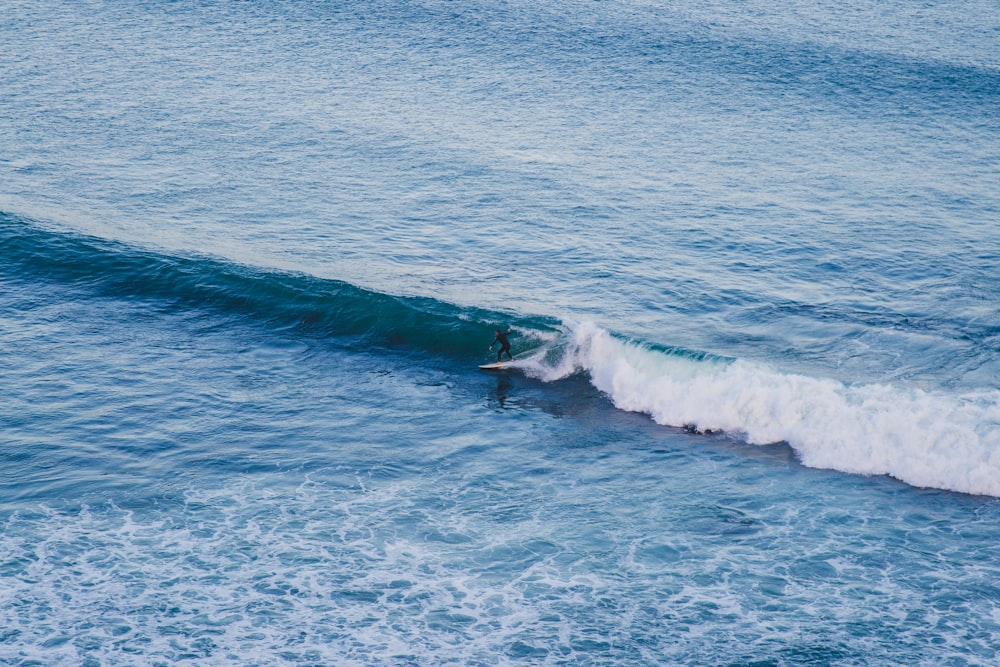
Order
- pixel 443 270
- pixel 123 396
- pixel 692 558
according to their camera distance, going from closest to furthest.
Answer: pixel 692 558
pixel 123 396
pixel 443 270

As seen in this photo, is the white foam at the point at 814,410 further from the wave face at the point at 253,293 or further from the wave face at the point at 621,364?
the wave face at the point at 253,293

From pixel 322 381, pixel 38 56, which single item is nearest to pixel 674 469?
pixel 322 381

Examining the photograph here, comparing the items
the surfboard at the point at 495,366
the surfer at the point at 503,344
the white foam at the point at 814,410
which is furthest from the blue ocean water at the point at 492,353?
the surfer at the point at 503,344

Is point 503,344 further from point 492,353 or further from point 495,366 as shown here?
point 492,353

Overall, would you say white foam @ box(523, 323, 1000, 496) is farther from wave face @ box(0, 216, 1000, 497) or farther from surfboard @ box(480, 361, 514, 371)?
surfboard @ box(480, 361, 514, 371)

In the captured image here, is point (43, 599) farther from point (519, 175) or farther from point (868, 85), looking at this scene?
point (868, 85)

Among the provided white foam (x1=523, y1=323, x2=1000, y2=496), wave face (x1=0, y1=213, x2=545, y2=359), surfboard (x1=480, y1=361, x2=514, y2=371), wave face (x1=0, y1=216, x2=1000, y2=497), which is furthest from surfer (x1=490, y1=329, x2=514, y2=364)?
wave face (x1=0, y1=213, x2=545, y2=359)
